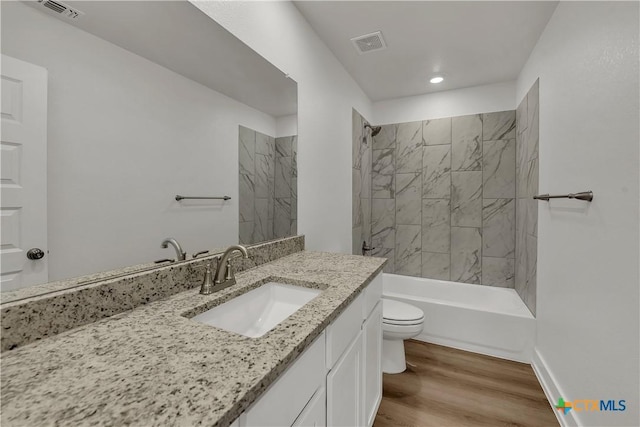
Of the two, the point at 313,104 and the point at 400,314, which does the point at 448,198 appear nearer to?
the point at 400,314

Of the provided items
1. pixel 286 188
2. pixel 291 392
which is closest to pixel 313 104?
pixel 286 188

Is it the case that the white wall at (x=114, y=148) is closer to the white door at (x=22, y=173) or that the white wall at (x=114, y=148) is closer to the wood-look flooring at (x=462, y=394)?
the white door at (x=22, y=173)

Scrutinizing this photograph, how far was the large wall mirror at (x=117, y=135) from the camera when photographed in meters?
0.63

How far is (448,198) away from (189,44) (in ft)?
9.34

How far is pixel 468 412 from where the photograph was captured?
A: 5.38 ft

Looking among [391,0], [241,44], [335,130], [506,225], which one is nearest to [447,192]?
[506,225]

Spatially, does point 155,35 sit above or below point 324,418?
above

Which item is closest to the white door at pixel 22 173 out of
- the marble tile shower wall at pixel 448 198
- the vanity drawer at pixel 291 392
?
the vanity drawer at pixel 291 392

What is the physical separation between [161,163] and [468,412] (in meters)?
2.13

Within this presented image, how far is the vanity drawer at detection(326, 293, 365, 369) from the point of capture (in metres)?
0.88

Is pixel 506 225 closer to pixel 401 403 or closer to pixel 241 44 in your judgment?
pixel 401 403

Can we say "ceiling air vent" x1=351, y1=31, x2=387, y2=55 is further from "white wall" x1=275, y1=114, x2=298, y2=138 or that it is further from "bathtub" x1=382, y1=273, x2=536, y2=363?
"bathtub" x1=382, y1=273, x2=536, y2=363

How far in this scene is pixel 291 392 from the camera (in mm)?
662

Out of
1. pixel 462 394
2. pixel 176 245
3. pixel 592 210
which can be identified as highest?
pixel 592 210
